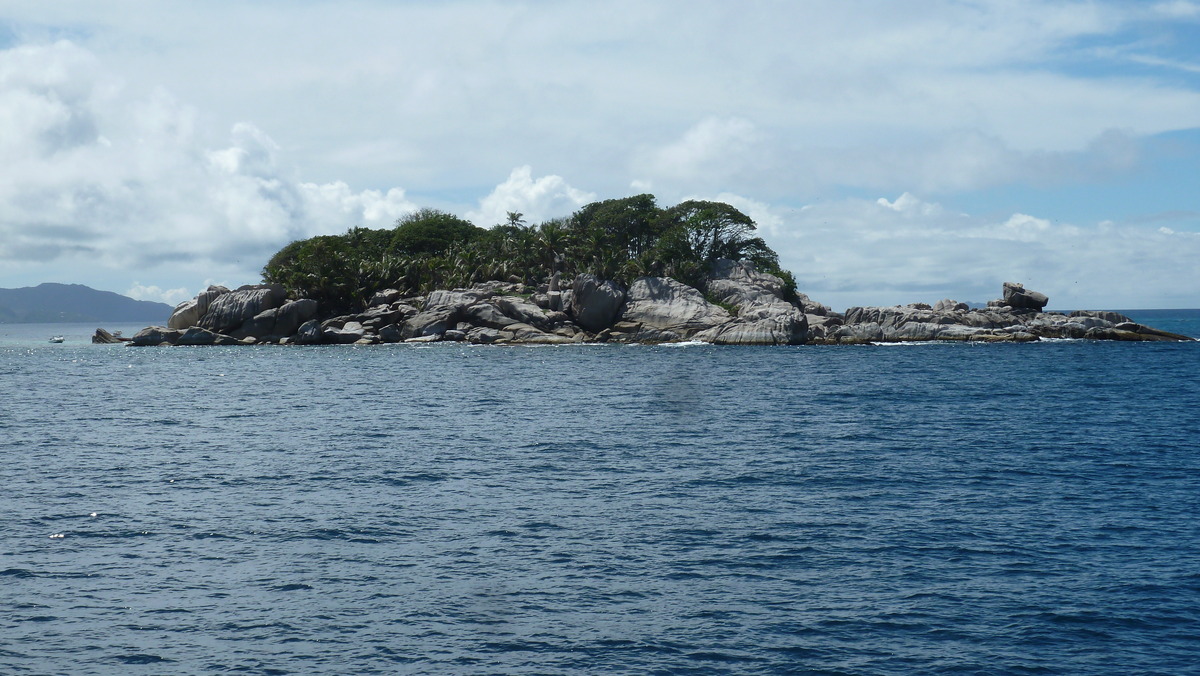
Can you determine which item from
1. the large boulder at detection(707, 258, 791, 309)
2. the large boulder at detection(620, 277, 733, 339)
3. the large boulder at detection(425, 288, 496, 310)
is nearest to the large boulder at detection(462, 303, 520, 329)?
the large boulder at detection(425, 288, 496, 310)

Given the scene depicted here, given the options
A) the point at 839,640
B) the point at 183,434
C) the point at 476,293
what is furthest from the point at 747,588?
the point at 476,293

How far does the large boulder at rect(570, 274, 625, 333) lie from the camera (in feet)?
374

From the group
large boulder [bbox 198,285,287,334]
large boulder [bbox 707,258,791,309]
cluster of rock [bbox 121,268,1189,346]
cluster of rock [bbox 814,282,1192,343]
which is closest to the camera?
cluster of rock [bbox 121,268,1189,346]

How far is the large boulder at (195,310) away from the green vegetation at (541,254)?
825 cm

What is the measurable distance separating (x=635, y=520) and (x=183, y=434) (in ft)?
86.0

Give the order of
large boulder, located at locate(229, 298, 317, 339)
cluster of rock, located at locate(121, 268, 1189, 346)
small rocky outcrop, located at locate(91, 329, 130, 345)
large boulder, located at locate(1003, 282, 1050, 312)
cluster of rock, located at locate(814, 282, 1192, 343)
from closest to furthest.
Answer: cluster of rock, located at locate(121, 268, 1189, 346), cluster of rock, located at locate(814, 282, 1192, 343), large boulder, located at locate(229, 298, 317, 339), large boulder, located at locate(1003, 282, 1050, 312), small rocky outcrop, located at locate(91, 329, 130, 345)

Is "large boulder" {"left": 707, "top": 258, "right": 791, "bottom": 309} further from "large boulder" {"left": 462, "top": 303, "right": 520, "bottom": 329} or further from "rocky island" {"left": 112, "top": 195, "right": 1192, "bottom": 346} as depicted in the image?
"large boulder" {"left": 462, "top": 303, "right": 520, "bottom": 329}

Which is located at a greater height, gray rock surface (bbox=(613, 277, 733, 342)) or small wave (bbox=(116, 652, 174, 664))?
gray rock surface (bbox=(613, 277, 733, 342))

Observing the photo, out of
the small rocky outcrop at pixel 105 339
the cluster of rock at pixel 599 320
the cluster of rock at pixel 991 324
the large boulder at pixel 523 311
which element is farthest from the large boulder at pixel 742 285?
the small rocky outcrop at pixel 105 339

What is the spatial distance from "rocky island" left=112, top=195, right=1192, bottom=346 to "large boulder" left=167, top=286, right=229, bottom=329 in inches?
7.6

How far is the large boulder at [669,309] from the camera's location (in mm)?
112625

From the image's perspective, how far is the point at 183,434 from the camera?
1623 inches

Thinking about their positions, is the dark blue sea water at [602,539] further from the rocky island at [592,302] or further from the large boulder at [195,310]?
the large boulder at [195,310]

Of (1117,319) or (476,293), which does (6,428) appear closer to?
(476,293)
